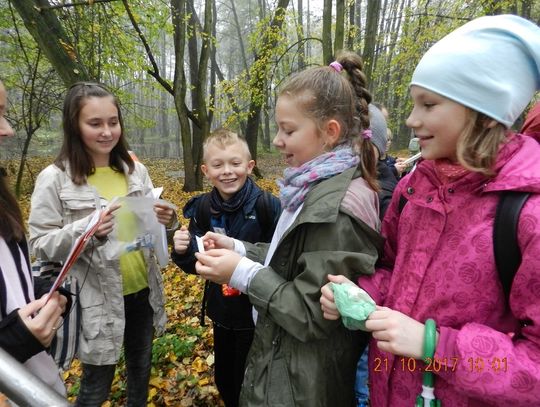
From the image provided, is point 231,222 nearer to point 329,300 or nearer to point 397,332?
point 329,300

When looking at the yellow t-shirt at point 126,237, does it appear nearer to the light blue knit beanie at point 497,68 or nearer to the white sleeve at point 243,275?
the white sleeve at point 243,275

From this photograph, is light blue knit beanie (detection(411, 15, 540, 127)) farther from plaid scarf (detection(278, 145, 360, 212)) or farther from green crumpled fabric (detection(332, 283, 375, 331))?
green crumpled fabric (detection(332, 283, 375, 331))

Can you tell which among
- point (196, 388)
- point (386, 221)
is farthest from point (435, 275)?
point (196, 388)

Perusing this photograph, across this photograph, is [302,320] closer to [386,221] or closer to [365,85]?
[386,221]

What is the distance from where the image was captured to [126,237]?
6.90 ft

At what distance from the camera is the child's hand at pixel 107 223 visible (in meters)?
1.86

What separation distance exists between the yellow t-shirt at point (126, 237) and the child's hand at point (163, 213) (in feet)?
0.48

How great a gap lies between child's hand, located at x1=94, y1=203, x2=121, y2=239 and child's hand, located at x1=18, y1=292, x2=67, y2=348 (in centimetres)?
47

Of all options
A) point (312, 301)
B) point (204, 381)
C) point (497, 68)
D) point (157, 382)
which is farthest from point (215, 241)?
point (157, 382)

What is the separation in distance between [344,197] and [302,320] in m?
0.52

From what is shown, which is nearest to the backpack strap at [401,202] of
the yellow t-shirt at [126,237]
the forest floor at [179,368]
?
the yellow t-shirt at [126,237]

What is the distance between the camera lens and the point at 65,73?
436 cm

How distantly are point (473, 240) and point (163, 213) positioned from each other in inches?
68.3

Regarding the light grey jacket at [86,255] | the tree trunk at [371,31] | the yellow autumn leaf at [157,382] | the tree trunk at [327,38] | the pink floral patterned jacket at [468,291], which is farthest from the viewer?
the tree trunk at [371,31]
